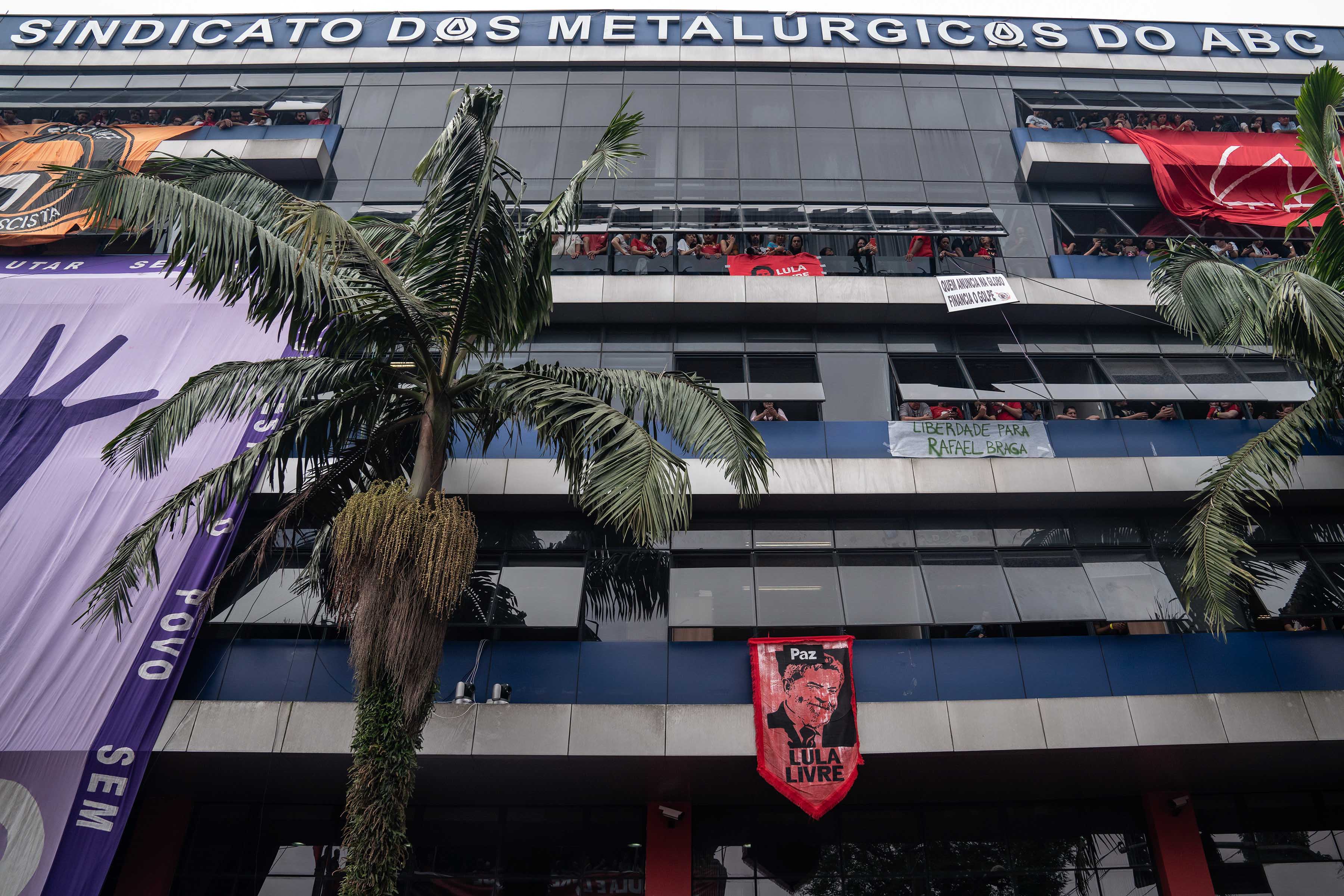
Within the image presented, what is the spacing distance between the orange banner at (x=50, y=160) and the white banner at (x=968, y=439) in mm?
17729

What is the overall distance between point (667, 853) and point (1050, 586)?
8422 millimetres

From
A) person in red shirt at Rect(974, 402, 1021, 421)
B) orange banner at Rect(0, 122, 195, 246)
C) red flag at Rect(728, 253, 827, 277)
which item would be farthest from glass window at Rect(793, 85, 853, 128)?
orange banner at Rect(0, 122, 195, 246)

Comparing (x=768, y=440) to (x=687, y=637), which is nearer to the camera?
(x=687, y=637)

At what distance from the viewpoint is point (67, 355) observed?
16.0 meters

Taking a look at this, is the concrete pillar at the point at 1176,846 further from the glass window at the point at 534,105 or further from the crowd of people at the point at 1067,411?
the glass window at the point at 534,105

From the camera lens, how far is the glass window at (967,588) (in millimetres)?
15391

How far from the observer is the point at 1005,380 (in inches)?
727

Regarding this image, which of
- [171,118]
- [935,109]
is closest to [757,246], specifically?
[935,109]

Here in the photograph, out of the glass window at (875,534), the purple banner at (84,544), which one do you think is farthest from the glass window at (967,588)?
the purple banner at (84,544)

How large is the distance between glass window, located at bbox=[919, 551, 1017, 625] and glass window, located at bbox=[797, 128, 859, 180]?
10.3 meters

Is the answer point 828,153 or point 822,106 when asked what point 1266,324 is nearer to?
point 828,153

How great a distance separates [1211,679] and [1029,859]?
4.48 metres

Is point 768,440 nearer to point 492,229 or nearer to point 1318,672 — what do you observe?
point 492,229

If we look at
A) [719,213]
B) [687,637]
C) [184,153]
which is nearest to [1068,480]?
[687,637]
